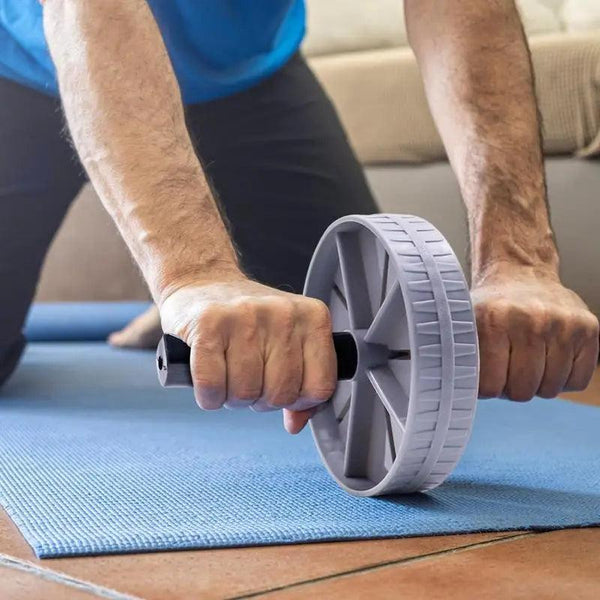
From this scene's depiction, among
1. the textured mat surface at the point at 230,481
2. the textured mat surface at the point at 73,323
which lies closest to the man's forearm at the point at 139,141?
the textured mat surface at the point at 230,481

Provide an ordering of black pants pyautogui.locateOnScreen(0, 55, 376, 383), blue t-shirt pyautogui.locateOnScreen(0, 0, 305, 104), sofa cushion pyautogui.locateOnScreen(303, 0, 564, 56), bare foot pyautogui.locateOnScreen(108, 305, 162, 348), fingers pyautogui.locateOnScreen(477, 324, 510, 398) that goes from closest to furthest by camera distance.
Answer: fingers pyautogui.locateOnScreen(477, 324, 510, 398) < blue t-shirt pyautogui.locateOnScreen(0, 0, 305, 104) < black pants pyautogui.locateOnScreen(0, 55, 376, 383) < bare foot pyautogui.locateOnScreen(108, 305, 162, 348) < sofa cushion pyautogui.locateOnScreen(303, 0, 564, 56)

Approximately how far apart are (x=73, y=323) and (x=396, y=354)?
6.29 ft

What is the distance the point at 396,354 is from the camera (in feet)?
3.10

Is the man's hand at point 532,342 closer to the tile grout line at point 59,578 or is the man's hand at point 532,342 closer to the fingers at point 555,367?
the fingers at point 555,367

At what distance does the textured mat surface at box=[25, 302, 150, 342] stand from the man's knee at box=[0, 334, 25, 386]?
0.78m

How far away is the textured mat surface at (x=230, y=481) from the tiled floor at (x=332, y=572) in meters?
0.02

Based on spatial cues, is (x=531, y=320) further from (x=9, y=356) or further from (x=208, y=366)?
(x=9, y=356)

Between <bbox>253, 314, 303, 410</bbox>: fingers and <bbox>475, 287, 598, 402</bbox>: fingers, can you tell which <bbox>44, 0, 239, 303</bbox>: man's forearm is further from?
<bbox>475, 287, 598, 402</bbox>: fingers

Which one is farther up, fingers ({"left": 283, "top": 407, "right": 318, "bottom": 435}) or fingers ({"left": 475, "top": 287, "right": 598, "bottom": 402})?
fingers ({"left": 475, "top": 287, "right": 598, "bottom": 402})

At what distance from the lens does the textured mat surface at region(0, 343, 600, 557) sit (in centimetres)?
86

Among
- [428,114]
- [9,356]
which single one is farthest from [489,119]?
Answer: [428,114]

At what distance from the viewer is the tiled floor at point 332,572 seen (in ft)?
2.35

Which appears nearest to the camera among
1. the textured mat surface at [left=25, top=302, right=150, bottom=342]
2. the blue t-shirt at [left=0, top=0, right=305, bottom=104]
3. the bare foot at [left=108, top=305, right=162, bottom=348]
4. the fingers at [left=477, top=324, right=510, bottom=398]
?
the fingers at [left=477, top=324, right=510, bottom=398]

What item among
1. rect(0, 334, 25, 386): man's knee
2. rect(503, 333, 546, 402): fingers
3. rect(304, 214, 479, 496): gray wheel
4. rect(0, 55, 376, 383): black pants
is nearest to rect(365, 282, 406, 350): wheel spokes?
rect(304, 214, 479, 496): gray wheel
